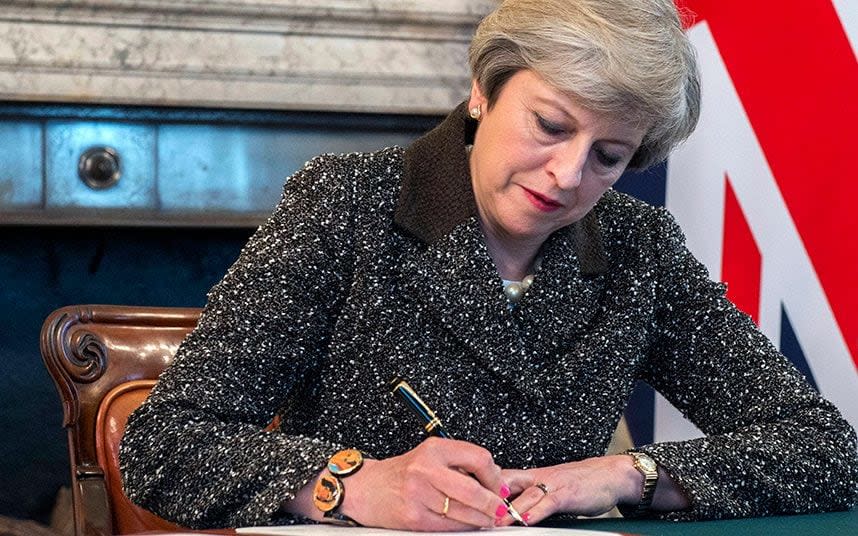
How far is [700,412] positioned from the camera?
2029 millimetres

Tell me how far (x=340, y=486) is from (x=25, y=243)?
1.74 meters

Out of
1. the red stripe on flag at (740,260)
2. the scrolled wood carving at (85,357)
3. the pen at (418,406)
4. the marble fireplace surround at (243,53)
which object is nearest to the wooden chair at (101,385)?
the scrolled wood carving at (85,357)

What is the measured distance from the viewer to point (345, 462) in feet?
4.83

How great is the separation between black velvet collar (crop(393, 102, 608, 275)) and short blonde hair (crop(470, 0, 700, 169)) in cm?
10

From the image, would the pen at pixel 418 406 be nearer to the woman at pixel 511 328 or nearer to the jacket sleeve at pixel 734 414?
the woman at pixel 511 328

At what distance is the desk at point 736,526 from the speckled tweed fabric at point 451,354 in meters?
0.04

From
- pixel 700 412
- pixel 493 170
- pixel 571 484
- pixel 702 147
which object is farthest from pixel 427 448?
pixel 702 147

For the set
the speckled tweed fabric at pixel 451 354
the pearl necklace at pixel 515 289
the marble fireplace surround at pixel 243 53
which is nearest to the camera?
the speckled tweed fabric at pixel 451 354

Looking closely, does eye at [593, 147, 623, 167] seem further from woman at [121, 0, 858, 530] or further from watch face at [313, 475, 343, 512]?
watch face at [313, 475, 343, 512]

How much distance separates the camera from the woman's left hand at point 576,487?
5.05 feet

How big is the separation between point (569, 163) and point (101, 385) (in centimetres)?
90

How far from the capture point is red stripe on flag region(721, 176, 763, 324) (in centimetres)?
246

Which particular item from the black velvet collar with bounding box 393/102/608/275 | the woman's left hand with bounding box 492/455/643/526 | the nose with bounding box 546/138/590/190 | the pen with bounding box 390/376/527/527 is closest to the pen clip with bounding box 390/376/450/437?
the pen with bounding box 390/376/527/527

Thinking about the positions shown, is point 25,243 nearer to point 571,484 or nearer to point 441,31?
point 441,31
